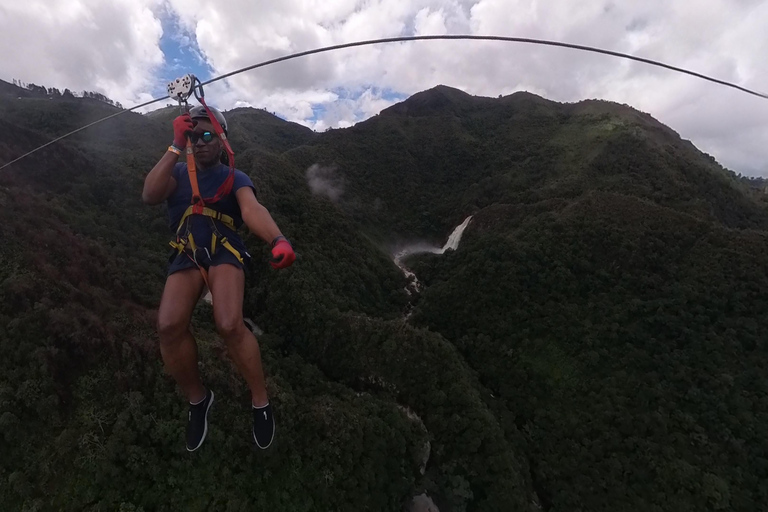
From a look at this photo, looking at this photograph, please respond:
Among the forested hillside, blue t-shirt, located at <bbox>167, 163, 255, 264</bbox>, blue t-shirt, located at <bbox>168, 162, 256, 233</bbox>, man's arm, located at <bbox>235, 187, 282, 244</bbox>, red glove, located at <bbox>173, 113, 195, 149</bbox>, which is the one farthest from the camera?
the forested hillside

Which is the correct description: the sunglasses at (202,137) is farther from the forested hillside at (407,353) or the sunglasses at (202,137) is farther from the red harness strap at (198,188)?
the forested hillside at (407,353)

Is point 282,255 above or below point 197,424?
above

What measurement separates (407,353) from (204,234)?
2266 centimetres

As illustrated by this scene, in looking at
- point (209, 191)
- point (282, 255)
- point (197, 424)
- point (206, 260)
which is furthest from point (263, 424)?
point (209, 191)

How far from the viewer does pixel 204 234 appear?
3822 mm

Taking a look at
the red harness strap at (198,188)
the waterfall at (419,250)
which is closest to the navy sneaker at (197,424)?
the red harness strap at (198,188)

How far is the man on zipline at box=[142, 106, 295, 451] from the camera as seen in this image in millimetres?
3702

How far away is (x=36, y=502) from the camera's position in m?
11.2

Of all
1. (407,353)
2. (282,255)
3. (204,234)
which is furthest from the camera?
(407,353)

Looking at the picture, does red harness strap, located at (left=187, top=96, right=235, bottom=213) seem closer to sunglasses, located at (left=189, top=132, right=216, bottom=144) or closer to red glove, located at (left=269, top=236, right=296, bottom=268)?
sunglasses, located at (left=189, top=132, right=216, bottom=144)

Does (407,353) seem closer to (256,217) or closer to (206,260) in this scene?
(206,260)

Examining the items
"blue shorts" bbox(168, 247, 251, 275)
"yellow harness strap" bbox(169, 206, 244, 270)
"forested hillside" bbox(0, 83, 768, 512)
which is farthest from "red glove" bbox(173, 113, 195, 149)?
"forested hillside" bbox(0, 83, 768, 512)

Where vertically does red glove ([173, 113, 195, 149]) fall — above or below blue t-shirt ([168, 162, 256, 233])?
above

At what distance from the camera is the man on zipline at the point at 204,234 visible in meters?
3.70
